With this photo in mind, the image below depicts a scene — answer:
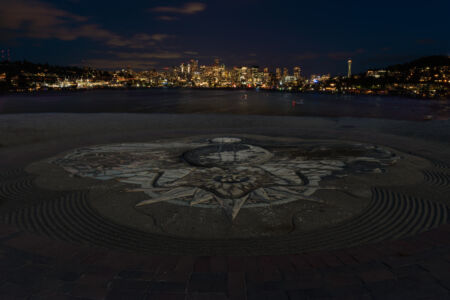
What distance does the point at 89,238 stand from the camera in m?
5.46

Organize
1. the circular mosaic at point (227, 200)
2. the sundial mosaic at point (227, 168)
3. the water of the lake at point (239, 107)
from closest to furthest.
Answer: the circular mosaic at point (227, 200)
the sundial mosaic at point (227, 168)
the water of the lake at point (239, 107)

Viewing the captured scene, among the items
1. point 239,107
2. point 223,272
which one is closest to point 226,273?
point 223,272

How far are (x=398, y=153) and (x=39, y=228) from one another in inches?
515

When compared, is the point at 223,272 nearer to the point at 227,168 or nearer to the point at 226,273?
the point at 226,273

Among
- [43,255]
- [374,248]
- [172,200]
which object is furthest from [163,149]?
[374,248]

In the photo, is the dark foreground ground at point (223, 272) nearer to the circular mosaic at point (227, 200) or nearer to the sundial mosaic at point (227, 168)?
the circular mosaic at point (227, 200)

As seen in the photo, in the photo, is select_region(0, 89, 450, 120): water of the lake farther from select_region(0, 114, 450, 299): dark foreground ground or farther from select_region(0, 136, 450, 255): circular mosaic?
select_region(0, 114, 450, 299): dark foreground ground

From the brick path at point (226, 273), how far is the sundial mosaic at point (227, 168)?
2089 mm

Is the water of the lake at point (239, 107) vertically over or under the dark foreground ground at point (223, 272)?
over

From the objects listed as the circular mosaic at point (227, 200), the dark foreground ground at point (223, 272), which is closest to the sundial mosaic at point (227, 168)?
the circular mosaic at point (227, 200)

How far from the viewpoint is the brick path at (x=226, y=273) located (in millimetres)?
3809

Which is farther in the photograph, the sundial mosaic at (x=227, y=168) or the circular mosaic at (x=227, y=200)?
the sundial mosaic at (x=227, y=168)

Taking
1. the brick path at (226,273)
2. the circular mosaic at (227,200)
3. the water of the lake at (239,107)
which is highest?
the water of the lake at (239,107)

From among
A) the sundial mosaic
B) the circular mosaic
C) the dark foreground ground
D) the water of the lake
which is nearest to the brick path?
the dark foreground ground
